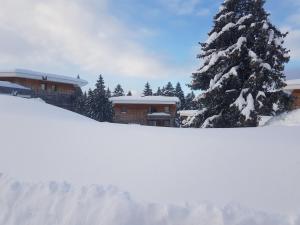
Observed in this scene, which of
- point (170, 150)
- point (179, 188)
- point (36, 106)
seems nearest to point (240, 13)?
point (36, 106)

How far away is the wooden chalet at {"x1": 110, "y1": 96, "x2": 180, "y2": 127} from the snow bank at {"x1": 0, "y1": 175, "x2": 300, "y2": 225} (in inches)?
1162

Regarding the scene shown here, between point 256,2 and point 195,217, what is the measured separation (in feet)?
39.3

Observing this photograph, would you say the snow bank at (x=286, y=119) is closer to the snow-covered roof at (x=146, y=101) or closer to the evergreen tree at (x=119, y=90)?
the snow-covered roof at (x=146, y=101)

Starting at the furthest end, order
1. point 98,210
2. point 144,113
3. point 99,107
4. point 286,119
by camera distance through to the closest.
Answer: point 99,107, point 144,113, point 286,119, point 98,210

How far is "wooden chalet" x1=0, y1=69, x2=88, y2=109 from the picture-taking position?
1131 inches

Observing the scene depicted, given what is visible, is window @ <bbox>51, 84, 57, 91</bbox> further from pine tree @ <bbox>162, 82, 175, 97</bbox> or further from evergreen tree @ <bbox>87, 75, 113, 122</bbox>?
pine tree @ <bbox>162, 82, 175, 97</bbox>

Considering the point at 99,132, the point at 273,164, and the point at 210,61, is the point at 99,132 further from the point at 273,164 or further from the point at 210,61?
the point at 210,61

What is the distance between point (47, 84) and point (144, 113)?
11.1 metres

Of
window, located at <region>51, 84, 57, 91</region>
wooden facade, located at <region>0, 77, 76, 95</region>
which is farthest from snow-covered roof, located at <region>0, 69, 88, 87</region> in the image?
window, located at <region>51, 84, 57, 91</region>

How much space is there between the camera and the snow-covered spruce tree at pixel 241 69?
11.8 metres

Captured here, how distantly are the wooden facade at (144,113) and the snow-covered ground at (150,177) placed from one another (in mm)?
28069

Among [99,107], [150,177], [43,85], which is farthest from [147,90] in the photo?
[150,177]

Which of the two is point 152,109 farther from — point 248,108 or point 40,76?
point 248,108

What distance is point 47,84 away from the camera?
1230 inches
